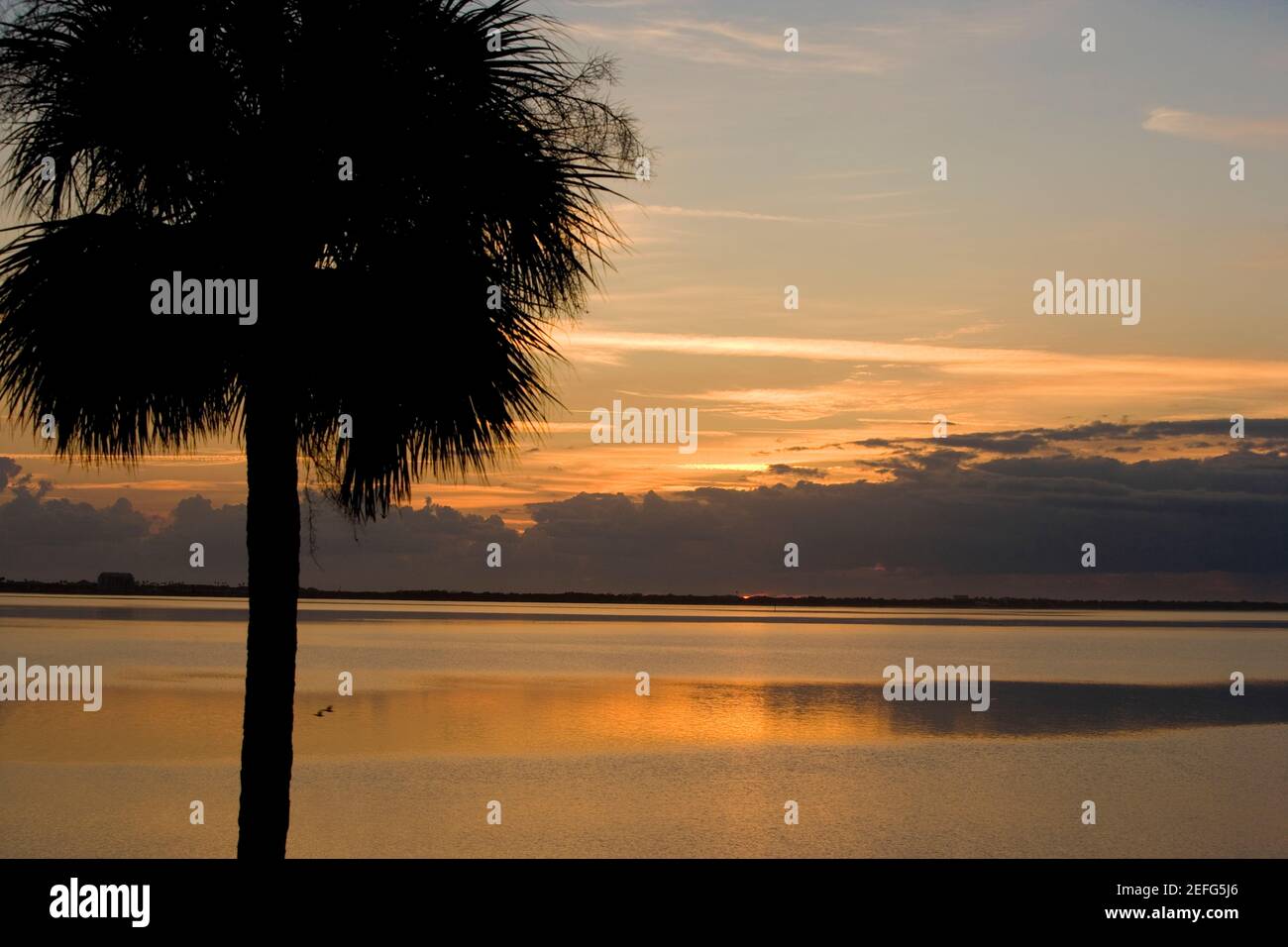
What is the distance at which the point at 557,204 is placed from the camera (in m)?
9.00

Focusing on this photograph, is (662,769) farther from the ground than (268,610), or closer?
closer

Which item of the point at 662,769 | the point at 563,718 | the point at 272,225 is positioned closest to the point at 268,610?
the point at 272,225

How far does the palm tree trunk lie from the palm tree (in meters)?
0.01

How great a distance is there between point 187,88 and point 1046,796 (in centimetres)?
2006

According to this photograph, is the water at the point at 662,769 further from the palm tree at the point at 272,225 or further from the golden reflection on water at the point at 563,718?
the palm tree at the point at 272,225

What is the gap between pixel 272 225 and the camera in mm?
8156

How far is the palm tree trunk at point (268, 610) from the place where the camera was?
25.8 feet

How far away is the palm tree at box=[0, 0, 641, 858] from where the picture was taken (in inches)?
320

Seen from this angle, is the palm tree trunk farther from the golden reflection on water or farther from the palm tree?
the golden reflection on water

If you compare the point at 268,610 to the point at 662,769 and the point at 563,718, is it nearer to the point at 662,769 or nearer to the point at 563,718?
the point at 662,769

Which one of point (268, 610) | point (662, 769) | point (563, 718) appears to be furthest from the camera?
point (563, 718)

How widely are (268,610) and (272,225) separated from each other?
238cm

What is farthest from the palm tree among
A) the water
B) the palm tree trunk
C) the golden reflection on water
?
the golden reflection on water
